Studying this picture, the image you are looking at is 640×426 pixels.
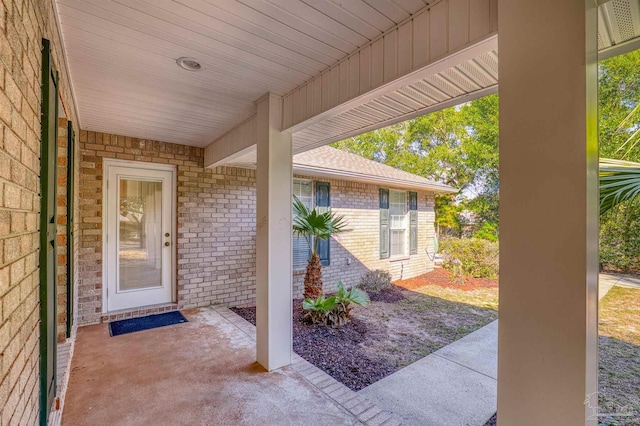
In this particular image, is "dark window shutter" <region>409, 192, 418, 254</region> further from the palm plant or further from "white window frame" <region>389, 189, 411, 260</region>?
the palm plant

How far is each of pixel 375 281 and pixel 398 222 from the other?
6.15ft

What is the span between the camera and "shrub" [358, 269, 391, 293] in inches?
280

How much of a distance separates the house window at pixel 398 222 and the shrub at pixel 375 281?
0.84 meters

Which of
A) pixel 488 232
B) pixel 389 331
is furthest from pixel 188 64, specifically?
pixel 488 232

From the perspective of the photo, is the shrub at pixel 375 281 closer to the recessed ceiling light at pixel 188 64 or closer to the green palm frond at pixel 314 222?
the green palm frond at pixel 314 222

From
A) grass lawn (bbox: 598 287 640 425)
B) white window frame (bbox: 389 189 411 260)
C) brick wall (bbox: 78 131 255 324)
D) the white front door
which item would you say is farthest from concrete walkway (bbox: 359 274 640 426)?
white window frame (bbox: 389 189 411 260)

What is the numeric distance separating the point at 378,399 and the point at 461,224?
501 inches

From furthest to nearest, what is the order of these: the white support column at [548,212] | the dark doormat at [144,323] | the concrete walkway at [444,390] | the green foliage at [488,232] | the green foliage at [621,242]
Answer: the green foliage at [488,232] < the green foliage at [621,242] < the dark doormat at [144,323] < the concrete walkway at [444,390] < the white support column at [548,212]

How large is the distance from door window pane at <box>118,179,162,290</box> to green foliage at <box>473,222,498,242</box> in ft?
38.2

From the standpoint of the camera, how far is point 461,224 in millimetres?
13828

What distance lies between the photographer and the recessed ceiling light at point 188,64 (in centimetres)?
236

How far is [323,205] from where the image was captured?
21.2 ft

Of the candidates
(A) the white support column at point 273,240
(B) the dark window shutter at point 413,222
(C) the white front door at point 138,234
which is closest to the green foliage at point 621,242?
(B) the dark window shutter at point 413,222

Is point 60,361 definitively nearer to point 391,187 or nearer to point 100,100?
point 100,100
